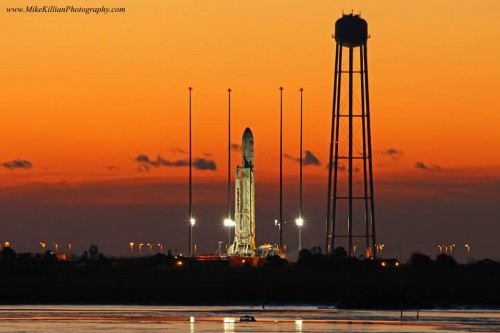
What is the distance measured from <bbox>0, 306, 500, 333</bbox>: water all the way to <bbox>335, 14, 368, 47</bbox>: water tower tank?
1978 inches

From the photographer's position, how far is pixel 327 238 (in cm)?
18400

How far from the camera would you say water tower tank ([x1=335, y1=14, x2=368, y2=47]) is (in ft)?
585

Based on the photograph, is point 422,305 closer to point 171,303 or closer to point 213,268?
point 171,303

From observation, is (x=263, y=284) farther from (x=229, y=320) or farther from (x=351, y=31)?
(x=229, y=320)

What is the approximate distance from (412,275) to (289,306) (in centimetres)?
4746

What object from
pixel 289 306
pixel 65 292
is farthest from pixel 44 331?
pixel 65 292

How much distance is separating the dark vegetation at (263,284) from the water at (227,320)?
26.8 ft

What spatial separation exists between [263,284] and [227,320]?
53729 mm

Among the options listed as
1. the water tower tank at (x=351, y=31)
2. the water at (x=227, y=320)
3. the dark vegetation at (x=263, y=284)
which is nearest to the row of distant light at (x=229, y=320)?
the water at (x=227, y=320)

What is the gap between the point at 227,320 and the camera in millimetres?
114750

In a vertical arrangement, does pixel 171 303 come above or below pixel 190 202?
below

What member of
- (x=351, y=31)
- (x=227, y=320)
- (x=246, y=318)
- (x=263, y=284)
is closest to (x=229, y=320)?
(x=227, y=320)

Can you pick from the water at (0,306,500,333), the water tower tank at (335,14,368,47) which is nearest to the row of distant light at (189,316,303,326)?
the water at (0,306,500,333)

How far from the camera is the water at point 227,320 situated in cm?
10444
